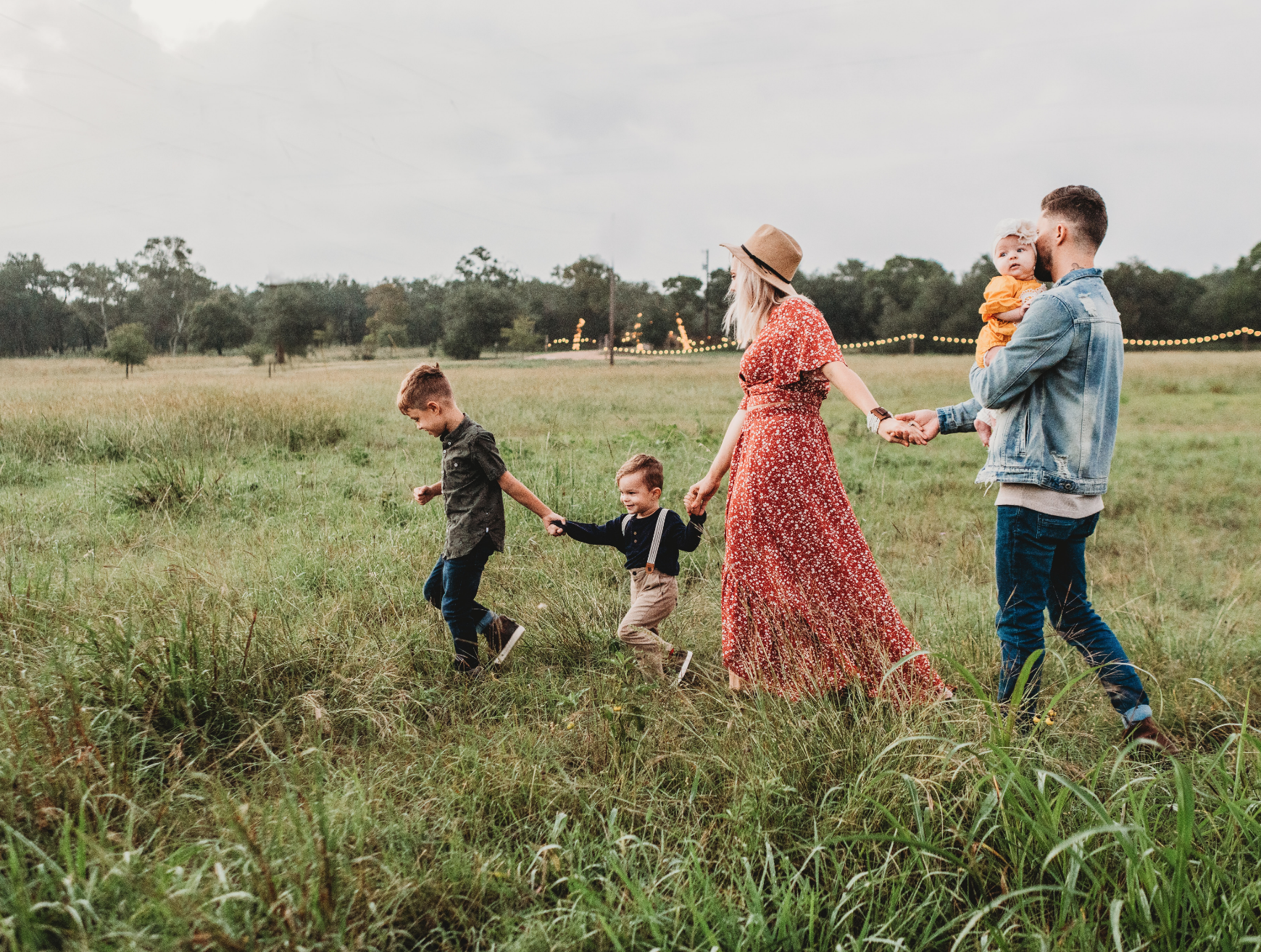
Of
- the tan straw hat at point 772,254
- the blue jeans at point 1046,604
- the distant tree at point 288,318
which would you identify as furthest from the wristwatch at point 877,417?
the distant tree at point 288,318

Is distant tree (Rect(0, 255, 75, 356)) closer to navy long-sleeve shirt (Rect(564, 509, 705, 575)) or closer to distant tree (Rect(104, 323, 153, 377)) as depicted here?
distant tree (Rect(104, 323, 153, 377))

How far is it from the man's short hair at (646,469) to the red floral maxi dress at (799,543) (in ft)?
1.26

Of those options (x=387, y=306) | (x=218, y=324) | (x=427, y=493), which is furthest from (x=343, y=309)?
(x=427, y=493)

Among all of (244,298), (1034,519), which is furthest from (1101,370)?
(244,298)

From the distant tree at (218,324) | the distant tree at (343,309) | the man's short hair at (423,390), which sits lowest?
the man's short hair at (423,390)

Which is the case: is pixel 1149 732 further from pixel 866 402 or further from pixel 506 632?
pixel 506 632

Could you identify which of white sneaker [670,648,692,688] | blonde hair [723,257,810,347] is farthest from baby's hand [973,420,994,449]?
white sneaker [670,648,692,688]

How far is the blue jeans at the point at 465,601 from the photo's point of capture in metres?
3.51

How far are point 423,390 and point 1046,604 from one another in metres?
2.88

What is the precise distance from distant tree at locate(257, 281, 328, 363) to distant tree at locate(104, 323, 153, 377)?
65.9 ft

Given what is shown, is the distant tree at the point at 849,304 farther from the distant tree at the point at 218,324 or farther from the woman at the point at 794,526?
the woman at the point at 794,526

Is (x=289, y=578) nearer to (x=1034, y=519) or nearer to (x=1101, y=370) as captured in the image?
(x=1034, y=519)

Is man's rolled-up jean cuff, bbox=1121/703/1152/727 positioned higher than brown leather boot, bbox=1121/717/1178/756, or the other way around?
man's rolled-up jean cuff, bbox=1121/703/1152/727

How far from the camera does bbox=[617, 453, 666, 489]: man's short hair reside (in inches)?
130
